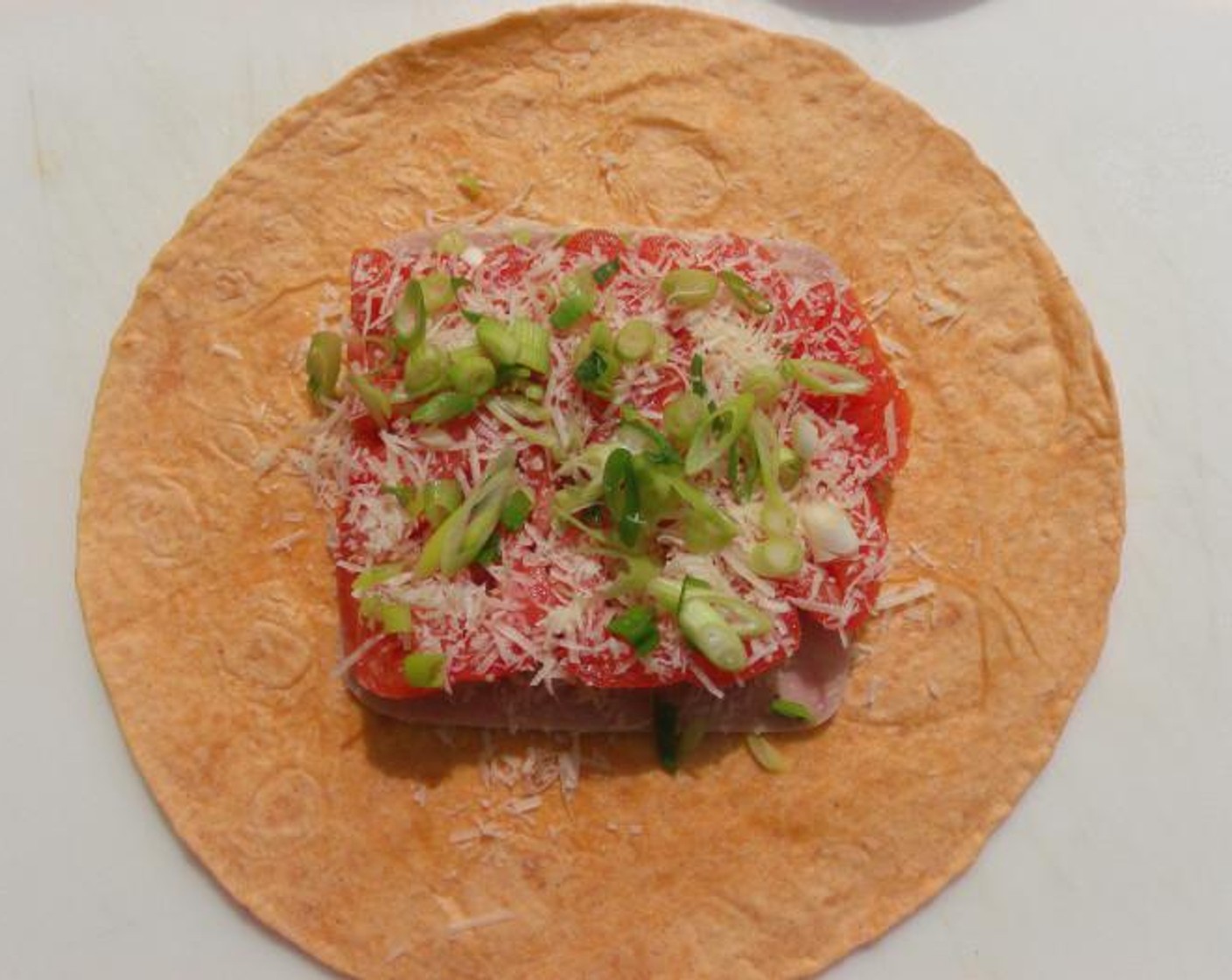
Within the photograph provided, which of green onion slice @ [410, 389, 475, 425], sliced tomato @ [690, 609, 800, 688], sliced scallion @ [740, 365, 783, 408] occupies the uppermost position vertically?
green onion slice @ [410, 389, 475, 425]

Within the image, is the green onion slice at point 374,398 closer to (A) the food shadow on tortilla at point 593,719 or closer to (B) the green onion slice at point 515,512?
(B) the green onion slice at point 515,512

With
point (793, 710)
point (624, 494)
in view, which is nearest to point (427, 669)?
point (624, 494)

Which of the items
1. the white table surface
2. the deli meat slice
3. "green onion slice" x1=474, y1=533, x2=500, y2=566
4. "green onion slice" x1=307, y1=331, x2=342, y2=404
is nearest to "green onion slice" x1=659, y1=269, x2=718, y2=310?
the deli meat slice

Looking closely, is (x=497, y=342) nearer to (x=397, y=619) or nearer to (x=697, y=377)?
(x=697, y=377)

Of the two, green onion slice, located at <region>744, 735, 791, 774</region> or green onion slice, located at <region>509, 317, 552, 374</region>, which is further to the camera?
green onion slice, located at <region>744, 735, 791, 774</region>

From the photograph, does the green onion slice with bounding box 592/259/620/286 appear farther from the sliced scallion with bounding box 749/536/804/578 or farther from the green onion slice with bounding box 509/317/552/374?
the sliced scallion with bounding box 749/536/804/578
